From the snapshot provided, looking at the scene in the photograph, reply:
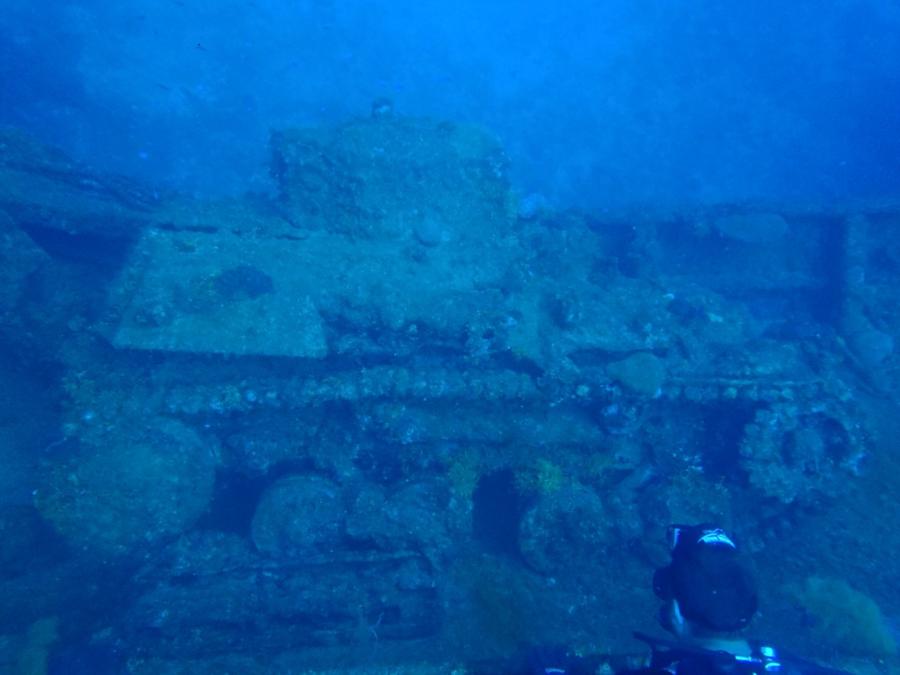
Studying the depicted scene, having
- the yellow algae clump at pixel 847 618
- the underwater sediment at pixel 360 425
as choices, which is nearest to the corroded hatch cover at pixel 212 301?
the underwater sediment at pixel 360 425

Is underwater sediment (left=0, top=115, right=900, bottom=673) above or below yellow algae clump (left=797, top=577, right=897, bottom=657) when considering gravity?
above

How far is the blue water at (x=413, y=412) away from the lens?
18.7ft

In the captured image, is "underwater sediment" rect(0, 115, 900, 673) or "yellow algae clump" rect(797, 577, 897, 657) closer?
"underwater sediment" rect(0, 115, 900, 673)

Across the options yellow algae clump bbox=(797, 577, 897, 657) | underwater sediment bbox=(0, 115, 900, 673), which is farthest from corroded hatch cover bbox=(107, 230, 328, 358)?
yellow algae clump bbox=(797, 577, 897, 657)

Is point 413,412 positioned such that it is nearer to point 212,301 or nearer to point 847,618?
point 212,301

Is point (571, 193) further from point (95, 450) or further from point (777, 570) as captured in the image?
point (95, 450)

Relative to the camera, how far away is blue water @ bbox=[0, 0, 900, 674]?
18.7 ft

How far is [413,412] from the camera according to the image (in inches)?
264

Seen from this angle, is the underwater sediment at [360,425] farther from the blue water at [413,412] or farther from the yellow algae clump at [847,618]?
the yellow algae clump at [847,618]

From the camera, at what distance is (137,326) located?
20.2ft

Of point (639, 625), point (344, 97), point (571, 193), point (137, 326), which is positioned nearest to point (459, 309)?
point (137, 326)

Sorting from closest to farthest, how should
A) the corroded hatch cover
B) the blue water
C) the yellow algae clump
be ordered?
the blue water
the corroded hatch cover
the yellow algae clump

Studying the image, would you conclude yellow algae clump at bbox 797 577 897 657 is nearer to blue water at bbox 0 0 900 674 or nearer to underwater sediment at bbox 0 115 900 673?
blue water at bbox 0 0 900 674

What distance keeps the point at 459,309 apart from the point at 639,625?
178 inches
